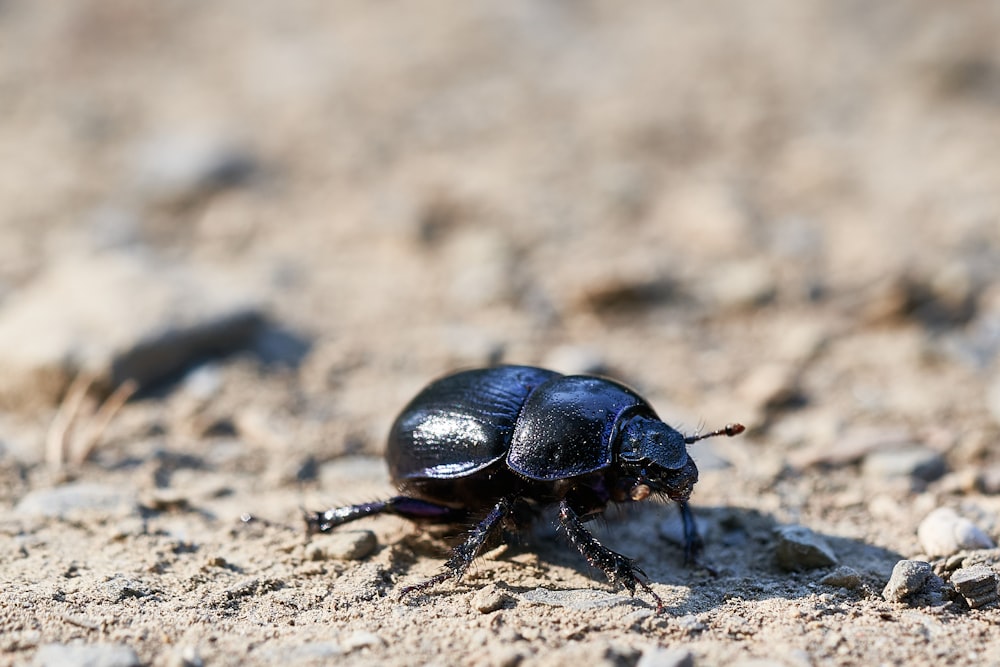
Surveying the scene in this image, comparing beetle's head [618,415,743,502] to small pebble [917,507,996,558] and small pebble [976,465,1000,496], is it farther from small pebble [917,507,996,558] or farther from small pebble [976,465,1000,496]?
small pebble [976,465,1000,496]

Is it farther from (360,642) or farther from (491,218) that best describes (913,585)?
(491,218)

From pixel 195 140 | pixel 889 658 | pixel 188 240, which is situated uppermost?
pixel 195 140

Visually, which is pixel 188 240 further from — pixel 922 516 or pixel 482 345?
pixel 922 516

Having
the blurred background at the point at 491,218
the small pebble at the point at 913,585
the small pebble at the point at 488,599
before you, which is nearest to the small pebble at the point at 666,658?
the small pebble at the point at 488,599

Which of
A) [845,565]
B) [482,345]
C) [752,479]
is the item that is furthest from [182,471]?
[845,565]

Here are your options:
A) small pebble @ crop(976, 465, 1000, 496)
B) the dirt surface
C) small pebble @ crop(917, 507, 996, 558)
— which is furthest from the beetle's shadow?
small pebble @ crop(976, 465, 1000, 496)

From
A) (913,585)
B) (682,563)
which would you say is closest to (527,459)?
(682,563)
